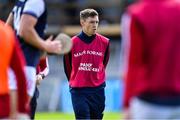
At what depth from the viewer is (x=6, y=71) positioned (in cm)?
713

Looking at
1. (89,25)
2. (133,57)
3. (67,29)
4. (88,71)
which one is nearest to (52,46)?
(133,57)

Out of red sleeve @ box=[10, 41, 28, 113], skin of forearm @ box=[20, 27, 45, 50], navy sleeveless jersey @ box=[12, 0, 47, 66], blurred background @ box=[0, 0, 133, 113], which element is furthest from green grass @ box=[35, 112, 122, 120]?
red sleeve @ box=[10, 41, 28, 113]

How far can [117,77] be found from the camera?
86.8ft

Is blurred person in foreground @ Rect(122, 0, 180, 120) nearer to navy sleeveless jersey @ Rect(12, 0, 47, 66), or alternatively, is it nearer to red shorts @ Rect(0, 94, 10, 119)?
red shorts @ Rect(0, 94, 10, 119)

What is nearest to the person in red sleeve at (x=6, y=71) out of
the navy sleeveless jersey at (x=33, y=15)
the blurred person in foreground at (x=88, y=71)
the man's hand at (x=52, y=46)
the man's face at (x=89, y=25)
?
the man's hand at (x=52, y=46)

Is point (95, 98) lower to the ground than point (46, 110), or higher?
higher

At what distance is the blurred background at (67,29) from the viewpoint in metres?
26.0

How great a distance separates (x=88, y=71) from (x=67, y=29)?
20.8m

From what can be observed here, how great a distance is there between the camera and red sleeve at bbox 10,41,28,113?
7.25 m

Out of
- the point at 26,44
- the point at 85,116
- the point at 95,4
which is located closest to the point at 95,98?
the point at 85,116

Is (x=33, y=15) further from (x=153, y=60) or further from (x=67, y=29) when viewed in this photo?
(x=67, y=29)

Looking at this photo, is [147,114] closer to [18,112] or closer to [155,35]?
[155,35]

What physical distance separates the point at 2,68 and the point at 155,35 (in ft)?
4.46

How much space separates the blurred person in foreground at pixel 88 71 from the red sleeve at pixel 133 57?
4962 mm
